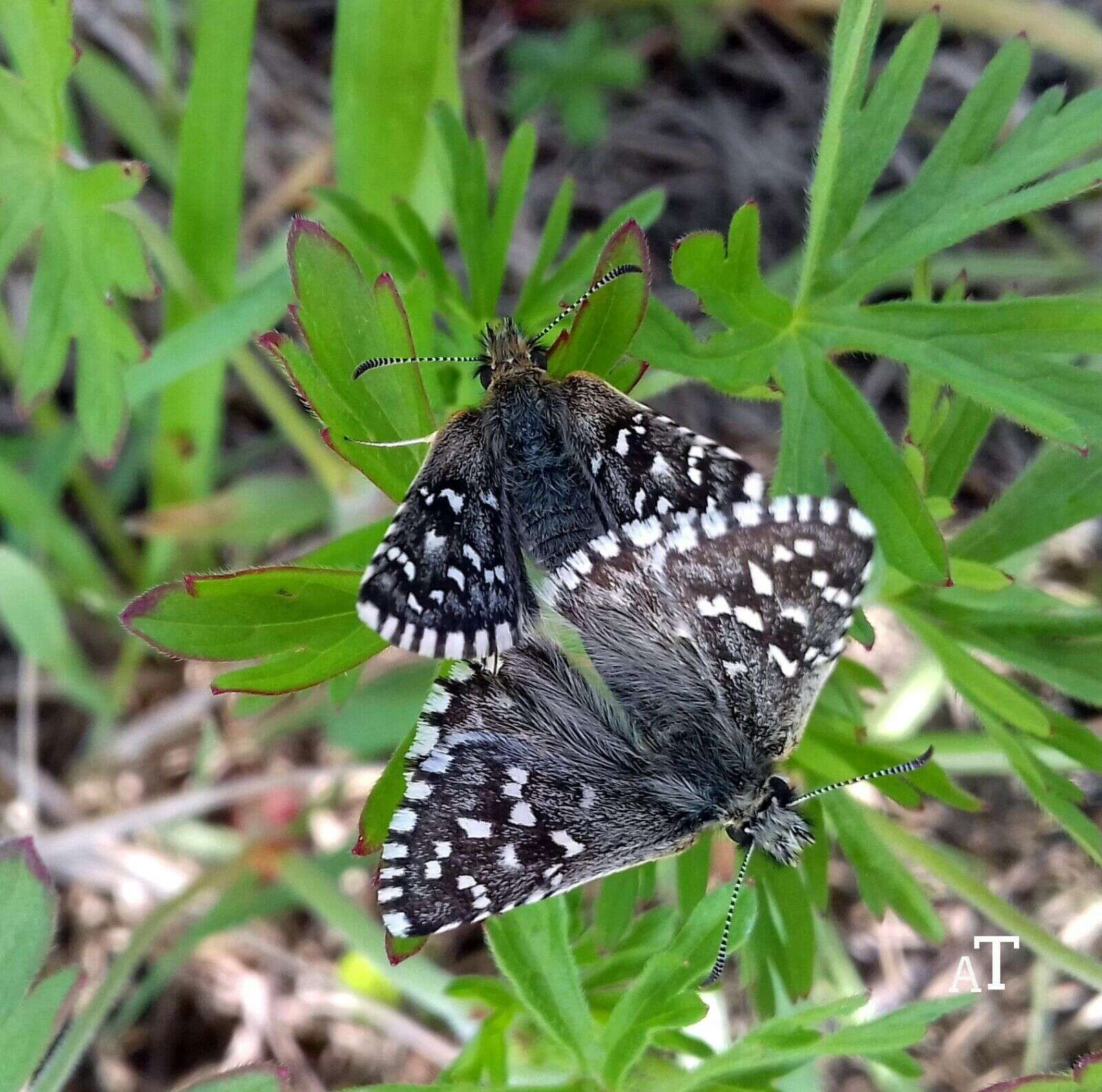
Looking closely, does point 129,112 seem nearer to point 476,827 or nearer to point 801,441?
point 801,441

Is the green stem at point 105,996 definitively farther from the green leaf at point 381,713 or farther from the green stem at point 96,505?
the green stem at point 96,505

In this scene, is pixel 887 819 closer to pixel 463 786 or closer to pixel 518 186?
pixel 463 786

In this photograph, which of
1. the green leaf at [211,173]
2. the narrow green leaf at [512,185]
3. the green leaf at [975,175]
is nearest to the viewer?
the green leaf at [975,175]

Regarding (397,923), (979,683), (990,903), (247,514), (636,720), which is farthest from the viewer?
(247,514)

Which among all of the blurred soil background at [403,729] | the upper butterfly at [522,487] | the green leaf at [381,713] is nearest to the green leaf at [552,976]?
the upper butterfly at [522,487]

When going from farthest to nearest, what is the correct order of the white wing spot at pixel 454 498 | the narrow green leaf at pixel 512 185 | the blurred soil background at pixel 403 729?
the blurred soil background at pixel 403 729 < the narrow green leaf at pixel 512 185 < the white wing spot at pixel 454 498

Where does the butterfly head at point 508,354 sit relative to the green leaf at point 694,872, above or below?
above

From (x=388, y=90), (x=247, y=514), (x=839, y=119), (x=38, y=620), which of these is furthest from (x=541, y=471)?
(x=38, y=620)
